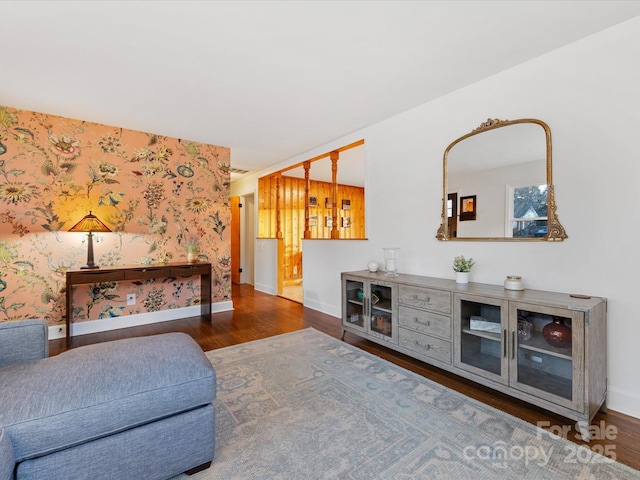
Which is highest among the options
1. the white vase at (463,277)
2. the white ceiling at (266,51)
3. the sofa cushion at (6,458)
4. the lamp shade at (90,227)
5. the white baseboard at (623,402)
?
the white ceiling at (266,51)

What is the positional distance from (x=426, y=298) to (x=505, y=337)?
607 millimetres

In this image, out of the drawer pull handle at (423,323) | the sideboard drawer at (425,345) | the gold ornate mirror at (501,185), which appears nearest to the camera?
the gold ornate mirror at (501,185)

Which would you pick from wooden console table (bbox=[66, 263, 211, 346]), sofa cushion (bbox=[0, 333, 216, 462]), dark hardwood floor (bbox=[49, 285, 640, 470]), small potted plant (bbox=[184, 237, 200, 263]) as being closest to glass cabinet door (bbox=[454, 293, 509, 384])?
dark hardwood floor (bbox=[49, 285, 640, 470])

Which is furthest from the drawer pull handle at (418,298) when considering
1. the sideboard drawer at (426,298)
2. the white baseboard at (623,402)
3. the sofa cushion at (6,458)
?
the sofa cushion at (6,458)

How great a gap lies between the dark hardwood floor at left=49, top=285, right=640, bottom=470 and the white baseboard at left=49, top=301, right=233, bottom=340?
12 centimetres

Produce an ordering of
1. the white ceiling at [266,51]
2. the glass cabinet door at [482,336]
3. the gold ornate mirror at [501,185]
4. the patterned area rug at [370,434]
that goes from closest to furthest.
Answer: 1. the patterned area rug at [370,434]
2. the white ceiling at [266,51]
3. the glass cabinet door at [482,336]
4. the gold ornate mirror at [501,185]

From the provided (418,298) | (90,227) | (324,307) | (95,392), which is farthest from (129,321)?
(418,298)

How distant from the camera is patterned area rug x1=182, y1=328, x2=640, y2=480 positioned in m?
1.41

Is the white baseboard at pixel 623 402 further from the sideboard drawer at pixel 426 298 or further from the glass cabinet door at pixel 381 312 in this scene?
the glass cabinet door at pixel 381 312

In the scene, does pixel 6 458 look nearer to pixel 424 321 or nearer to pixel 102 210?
pixel 424 321

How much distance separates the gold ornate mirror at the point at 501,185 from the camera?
2.18 metres

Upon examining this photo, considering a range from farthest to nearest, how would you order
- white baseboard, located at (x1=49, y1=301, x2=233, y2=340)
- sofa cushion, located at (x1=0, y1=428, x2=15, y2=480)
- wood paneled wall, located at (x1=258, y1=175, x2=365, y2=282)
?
wood paneled wall, located at (x1=258, y1=175, x2=365, y2=282)
white baseboard, located at (x1=49, y1=301, x2=233, y2=340)
sofa cushion, located at (x1=0, y1=428, x2=15, y2=480)

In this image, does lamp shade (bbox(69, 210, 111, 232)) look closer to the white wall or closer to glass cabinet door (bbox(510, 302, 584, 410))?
the white wall

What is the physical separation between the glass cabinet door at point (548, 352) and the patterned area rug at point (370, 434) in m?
0.24
